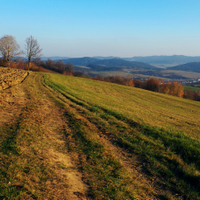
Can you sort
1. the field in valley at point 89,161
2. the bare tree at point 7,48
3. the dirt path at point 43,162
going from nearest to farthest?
the dirt path at point 43,162 → the field in valley at point 89,161 → the bare tree at point 7,48

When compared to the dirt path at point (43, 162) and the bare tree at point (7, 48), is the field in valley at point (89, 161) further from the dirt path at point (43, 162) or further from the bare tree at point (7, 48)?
Answer: the bare tree at point (7, 48)

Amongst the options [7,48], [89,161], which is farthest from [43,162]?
[7,48]

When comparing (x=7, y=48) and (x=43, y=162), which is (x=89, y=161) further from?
(x=7, y=48)

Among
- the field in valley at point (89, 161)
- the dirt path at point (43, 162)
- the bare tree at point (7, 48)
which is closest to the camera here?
the dirt path at point (43, 162)

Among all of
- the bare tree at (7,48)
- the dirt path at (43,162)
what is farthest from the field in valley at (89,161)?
the bare tree at (7,48)

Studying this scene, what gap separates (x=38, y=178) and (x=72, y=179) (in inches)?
48.7

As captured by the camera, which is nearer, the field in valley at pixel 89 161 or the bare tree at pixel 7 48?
the field in valley at pixel 89 161

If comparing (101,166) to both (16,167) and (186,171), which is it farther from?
(186,171)

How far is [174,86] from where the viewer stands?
99000 millimetres

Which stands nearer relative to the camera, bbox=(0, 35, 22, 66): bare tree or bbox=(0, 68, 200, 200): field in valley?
bbox=(0, 68, 200, 200): field in valley

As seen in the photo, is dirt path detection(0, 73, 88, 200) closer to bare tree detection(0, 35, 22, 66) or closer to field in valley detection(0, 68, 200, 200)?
field in valley detection(0, 68, 200, 200)

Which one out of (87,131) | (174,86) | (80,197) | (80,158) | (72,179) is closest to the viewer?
(80,197)

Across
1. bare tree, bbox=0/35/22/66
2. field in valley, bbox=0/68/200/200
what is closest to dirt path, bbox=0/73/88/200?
field in valley, bbox=0/68/200/200

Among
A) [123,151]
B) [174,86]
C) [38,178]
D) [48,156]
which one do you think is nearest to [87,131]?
[123,151]
